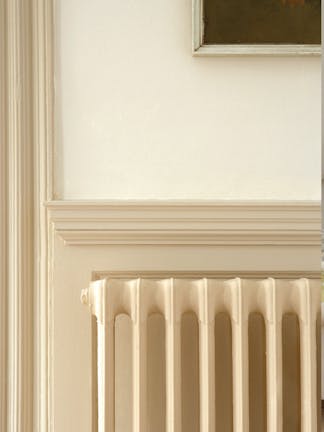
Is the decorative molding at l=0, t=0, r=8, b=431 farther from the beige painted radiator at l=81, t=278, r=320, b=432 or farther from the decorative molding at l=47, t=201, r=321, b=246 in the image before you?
the beige painted radiator at l=81, t=278, r=320, b=432

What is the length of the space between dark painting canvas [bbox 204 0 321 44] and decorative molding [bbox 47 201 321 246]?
313mm

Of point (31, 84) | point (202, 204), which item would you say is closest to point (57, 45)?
point (31, 84)

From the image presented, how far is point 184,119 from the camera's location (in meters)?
1.22

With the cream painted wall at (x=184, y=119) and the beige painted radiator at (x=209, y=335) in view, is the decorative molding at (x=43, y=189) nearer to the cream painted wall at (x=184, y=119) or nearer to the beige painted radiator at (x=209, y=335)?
the cream painted wall at (x=184, y=119)

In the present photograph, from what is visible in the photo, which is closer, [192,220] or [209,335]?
[209,335]

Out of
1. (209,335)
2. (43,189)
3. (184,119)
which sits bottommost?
(209,335)

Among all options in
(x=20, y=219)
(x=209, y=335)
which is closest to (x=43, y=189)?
(x=20, y=219)

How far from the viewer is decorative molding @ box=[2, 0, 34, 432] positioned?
123 cm

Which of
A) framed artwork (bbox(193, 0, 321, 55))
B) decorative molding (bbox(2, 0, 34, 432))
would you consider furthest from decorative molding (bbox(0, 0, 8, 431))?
framed artwork (bbox(193, 0, 321, 55))

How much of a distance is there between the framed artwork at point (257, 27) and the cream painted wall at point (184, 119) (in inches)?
0.9

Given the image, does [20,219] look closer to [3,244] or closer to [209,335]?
[3,244]

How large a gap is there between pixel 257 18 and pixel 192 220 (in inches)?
15.6

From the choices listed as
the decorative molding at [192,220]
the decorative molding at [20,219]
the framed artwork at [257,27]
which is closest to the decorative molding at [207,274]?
the decorative molding at [192,220]

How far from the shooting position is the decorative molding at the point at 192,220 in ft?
3.84
